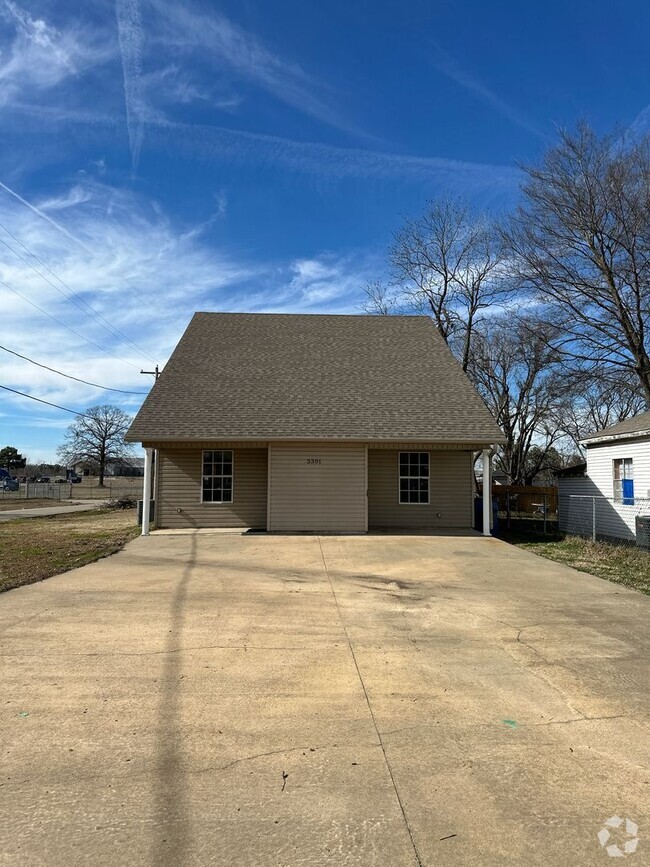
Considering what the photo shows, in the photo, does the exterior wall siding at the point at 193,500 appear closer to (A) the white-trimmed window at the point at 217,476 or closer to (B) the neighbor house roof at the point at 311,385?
(A) the white-trimmed window at the point at 217,476

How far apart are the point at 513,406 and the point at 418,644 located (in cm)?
3270

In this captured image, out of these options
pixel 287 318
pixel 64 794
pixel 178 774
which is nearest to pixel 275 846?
pixel 178 774

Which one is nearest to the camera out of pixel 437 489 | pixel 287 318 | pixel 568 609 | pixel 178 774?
pixel 178 774

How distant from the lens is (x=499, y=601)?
779 cm

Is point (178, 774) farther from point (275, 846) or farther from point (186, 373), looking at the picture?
point (186, 373)

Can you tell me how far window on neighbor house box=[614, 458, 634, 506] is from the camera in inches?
672

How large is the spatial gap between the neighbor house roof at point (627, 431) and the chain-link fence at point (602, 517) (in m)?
1.91

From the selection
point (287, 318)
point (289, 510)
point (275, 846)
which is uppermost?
point (287, 318)

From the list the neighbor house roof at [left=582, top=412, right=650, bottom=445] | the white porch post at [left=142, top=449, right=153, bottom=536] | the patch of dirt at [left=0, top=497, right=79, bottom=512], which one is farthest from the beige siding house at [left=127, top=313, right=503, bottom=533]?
the patch of dirt at [left=0, top=497, right=79, bottom=512]

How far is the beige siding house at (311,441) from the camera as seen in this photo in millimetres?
14953

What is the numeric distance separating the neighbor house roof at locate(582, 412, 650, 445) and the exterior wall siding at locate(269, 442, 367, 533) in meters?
8.08

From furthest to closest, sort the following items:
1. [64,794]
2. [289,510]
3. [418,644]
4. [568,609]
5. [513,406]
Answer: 1. [513,406]
2. [289,510]
3. [568,609]
4. [418,644]
5. [64,794]

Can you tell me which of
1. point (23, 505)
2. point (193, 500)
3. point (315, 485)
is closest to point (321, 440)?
point (315, 485)

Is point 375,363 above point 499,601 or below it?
above
